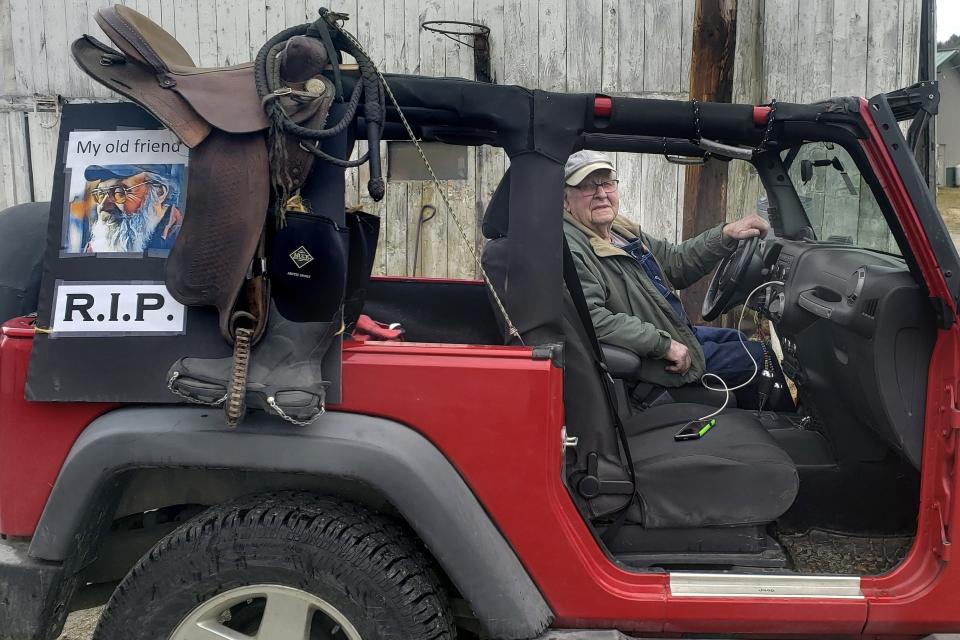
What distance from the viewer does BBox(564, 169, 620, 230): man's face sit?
310 centimetres

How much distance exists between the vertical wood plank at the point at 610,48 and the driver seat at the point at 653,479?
429 cm

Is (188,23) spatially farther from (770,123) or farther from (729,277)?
(770,123)

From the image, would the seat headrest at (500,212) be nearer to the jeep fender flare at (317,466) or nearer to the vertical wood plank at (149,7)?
the jeep fender flare at (317,466)

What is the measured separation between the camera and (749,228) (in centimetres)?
315

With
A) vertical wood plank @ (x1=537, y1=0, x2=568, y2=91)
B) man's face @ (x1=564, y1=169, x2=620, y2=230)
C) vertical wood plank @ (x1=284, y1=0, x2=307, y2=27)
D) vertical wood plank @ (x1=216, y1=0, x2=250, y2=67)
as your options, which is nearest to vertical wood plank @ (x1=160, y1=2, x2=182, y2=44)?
vertical wood plank @ (x1=216, y1=0, x2=250, y2=67)

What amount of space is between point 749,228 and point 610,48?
3468 mm

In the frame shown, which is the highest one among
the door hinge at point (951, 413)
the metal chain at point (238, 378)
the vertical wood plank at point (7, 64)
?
the vertical wood plank at point (7, 64)

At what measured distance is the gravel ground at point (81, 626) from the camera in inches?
114

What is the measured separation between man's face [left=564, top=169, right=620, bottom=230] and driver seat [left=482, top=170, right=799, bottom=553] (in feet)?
2.95

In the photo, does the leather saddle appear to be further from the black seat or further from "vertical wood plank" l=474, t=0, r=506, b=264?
"vertical wood plank" l=474, t=0, r=506, b=264

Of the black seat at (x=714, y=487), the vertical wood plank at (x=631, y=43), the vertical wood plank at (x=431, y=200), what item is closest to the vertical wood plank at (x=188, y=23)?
the vertical wood plank at (x=431, y=200)

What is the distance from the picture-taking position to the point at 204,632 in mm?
1928

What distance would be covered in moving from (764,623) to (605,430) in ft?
2.12

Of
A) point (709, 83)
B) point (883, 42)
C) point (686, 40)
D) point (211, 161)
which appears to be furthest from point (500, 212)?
point (883, 42)
